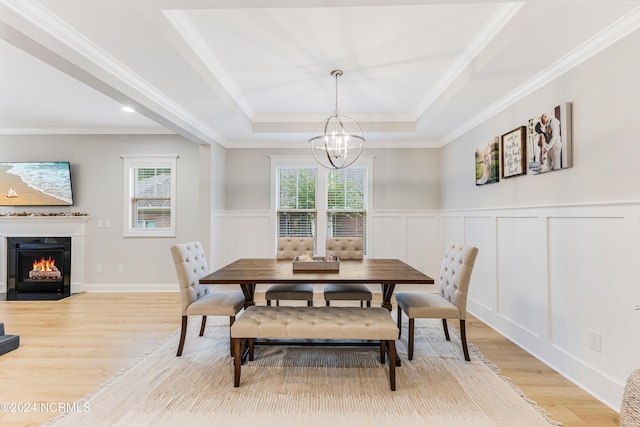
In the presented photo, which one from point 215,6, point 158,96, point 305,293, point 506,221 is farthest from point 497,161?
point 158,96

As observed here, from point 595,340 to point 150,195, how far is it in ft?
18.0

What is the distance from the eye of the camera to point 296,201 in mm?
5215

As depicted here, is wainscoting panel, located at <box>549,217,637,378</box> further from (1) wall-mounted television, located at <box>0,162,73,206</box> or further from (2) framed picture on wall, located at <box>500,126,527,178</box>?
(1) wall-mounted television, located at <box>0,162,73,206</box>

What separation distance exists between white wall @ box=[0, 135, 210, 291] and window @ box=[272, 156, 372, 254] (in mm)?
1355

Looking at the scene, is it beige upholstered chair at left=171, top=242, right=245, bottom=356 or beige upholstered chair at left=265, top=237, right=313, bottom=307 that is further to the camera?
beige upholstered chair at left=265, top=237, right=313, bottom=307

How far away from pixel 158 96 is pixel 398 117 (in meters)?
2.99

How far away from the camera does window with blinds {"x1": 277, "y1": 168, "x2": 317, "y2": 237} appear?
5.20 m

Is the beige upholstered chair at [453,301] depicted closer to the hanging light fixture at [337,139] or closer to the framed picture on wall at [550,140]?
the framed picture on wall at [550,140]

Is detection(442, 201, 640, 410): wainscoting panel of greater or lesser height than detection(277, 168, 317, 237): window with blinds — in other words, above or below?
below

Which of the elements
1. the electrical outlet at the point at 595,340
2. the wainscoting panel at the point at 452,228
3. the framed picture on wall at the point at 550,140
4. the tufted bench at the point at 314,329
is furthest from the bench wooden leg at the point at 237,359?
the wainscoting panel at the point at 452,228

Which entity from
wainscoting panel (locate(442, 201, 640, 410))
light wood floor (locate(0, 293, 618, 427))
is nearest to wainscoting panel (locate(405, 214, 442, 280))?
light wood floor (locate(0, 293, 618, 427))

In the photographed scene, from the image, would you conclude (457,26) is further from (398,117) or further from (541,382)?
(541,382)

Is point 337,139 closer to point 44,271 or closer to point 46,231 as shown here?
point 46,231

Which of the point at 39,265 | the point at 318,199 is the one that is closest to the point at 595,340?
the point at 318,199
